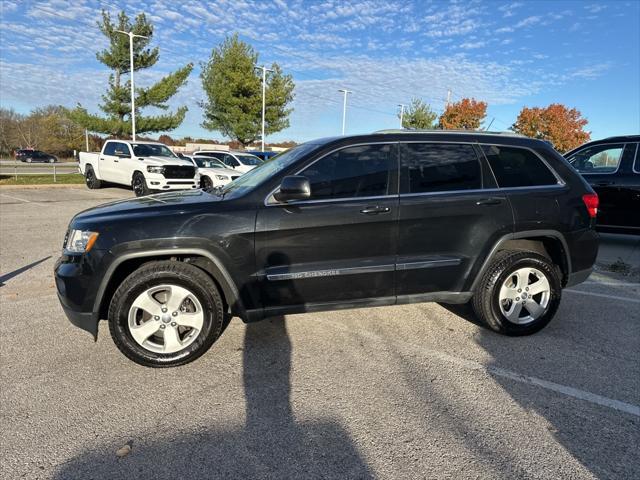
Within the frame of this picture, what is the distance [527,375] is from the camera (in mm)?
3248

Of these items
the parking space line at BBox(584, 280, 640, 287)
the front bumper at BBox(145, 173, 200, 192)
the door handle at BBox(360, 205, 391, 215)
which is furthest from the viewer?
the front bumper at BBox(145, 173, 200, 192)

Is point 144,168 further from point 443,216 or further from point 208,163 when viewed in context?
point 443,216

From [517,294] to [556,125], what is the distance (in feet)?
112

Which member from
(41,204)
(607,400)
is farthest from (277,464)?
(41,204)

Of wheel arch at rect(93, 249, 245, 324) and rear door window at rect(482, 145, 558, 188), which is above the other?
rear door window at rect(482, 145, 558, 188)

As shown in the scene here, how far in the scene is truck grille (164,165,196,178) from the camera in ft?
47.0

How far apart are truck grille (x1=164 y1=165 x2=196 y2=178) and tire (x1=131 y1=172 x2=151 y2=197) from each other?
84cm

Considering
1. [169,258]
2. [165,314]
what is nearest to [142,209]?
[169,258]

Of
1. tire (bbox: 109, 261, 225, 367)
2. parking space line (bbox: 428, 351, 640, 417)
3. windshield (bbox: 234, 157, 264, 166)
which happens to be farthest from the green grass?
parking space line (bbox: 428, 351, 640, 417)

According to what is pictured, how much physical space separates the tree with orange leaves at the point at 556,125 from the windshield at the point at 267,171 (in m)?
33.2

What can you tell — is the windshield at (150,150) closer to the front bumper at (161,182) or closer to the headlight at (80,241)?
the front bumper at (161,182)

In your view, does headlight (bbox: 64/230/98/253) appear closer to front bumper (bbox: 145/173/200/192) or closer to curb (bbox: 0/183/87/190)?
front bumper (bbox: 145/173/200/192)

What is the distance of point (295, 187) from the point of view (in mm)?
3176

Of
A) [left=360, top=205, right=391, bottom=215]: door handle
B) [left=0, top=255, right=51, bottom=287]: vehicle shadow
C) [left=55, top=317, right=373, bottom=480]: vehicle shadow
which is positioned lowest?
[left=55, top=317, right=373, bottom=480]: vehicle shadow
